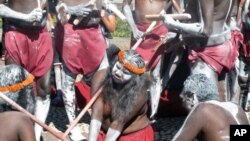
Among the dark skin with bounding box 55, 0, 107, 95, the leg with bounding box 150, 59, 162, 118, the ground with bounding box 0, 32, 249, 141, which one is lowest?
the ground with bounding box 0, 32, 249, 141

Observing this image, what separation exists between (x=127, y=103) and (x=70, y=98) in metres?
1.12

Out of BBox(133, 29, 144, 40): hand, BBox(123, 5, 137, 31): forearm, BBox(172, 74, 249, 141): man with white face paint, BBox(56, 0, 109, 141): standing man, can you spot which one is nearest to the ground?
BBox(56, 0, 109, 141): standing man

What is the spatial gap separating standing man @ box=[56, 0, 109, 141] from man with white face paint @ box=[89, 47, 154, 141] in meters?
0.78

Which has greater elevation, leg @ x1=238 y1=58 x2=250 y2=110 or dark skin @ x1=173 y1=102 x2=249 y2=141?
dark skin @ x1=173 y1=102 x2=249 y2=141

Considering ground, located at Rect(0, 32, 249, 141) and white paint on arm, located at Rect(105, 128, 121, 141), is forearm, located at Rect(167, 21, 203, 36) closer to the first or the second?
white paint on arm, located at Rect(105, 128, 121, 141)

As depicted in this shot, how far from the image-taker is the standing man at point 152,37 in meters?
6.61

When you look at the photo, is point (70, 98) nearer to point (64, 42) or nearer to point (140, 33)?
point (64, 42)

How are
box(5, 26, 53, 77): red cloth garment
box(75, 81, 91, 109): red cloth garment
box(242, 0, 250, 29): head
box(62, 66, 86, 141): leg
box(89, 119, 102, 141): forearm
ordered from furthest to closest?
1. box(242, 0, 250, 29): head
2. box(75, 81, 91, 109): red cloth garment
3. box(62, 66, 86, 141): leg
4. box(5, 26, 53, 77): red cloth garment
5. box(89, 119, 102, 141): forearm

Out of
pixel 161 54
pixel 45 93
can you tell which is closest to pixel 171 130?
pixel 161 54

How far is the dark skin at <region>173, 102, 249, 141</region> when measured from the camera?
4.38 meters

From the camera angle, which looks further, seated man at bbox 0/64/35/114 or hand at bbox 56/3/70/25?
hand at bbox 56/3/70/25

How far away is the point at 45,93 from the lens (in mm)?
6148

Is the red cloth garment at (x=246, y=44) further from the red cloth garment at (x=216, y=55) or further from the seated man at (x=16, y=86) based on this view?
the seated man at (x=16, y=86)

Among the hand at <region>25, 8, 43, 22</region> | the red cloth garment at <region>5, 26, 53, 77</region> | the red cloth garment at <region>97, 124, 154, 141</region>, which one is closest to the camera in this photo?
the red cloth garment at <region>97, 124, 154, 141</region>
